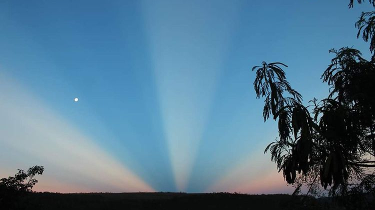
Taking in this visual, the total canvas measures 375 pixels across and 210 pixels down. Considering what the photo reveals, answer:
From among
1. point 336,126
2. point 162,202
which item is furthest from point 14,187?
point 162,202

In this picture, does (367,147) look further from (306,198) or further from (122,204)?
(122,204)

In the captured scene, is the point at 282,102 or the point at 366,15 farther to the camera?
the point at 366,15

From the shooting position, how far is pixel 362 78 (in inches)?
636

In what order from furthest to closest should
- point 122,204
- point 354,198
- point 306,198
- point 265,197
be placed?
point 265,197
point 122,204
point 306,198
point 354,198

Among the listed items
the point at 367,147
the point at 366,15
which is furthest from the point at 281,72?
the point at 367,147

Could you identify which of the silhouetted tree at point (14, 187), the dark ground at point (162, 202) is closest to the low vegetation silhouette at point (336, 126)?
the silhouetted tree at point (14, 187)

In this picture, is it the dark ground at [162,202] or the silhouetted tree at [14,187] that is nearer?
the silhouetted tree at [14,187]

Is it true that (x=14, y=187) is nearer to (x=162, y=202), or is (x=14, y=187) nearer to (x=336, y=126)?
(x=336, y=126)

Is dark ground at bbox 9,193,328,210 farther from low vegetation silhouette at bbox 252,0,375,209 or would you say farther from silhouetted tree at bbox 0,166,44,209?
low vegetation silhouette at bbox 252,0,375,209

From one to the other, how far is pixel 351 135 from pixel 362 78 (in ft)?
10.4

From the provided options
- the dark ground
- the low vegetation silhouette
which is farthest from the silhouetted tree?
the dark ground

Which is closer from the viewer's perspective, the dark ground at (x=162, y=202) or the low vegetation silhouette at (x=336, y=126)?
the low vegetation silhouette at (x=336, y=126)

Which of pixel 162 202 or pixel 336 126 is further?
pixel 162 202

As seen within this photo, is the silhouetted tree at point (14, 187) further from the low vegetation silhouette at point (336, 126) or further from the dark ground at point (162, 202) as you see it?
the dark ground at point (162, 202)
